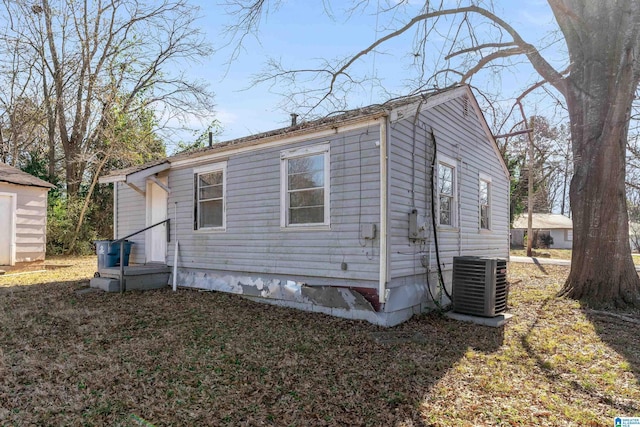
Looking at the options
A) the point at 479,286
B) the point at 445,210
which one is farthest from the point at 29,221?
→ the point at 479,286

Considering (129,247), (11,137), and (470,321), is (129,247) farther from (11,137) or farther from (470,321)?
(11,137)

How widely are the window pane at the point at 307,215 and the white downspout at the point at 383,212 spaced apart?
117cm

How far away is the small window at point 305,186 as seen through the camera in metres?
6.41

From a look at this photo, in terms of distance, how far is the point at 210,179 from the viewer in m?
8.26

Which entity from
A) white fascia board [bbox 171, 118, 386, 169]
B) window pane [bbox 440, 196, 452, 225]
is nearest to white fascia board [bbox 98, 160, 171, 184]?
white fascia board [bbox 171, 118, 386, 169]

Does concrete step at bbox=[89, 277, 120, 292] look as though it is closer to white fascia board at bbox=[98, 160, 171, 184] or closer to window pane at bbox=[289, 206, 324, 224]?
white fascia board at bbox=[98, 160, 171, 184]

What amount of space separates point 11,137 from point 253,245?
57.8 ft

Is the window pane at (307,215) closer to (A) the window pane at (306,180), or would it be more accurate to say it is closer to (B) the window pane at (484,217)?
(A) the window pane at (306,180)

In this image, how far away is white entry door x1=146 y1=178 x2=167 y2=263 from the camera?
30.3 feet

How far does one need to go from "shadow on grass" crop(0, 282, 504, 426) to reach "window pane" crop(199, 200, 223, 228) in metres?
1.99

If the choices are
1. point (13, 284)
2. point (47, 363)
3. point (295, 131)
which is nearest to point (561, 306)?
point (295, 131)

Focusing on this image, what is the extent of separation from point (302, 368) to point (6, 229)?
11.6 m

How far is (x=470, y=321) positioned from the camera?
610 cm

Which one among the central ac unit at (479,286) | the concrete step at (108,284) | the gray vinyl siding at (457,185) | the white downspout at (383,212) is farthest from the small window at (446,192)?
the concrete step at (108,284)
